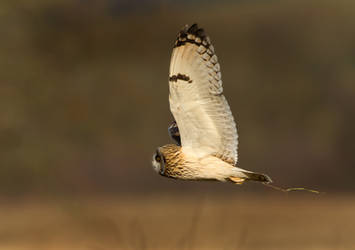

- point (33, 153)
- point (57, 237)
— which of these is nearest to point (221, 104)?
point (57, 237)

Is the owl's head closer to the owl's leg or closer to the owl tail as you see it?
the owl tail

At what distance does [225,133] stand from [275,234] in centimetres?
985

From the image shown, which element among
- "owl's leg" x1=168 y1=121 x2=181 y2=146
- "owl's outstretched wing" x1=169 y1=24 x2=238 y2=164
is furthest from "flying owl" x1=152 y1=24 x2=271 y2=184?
"owl's leg" x1=168 y1=121 x2=181 y2=146

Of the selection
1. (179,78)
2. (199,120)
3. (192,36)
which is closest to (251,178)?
(199,120)

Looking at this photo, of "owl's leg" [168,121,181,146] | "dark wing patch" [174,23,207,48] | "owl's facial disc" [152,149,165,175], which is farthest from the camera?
"owl's leg" [168,121,181,146]

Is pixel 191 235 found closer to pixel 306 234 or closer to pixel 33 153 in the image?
pixel 306 234

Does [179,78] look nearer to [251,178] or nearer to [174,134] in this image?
[251,178]

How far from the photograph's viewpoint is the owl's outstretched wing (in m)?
3.79

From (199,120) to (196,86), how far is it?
0.56ft

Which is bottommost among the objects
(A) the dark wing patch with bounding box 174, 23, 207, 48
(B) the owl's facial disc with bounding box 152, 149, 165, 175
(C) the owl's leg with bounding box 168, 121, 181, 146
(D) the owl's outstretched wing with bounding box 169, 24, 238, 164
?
(B) the owl's facial disc with bounding box 152, 149, 165, 175

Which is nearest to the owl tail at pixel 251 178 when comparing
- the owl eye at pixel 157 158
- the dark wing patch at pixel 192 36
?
the owl eye at pixel 157 158

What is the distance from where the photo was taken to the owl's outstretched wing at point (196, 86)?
379 centimetres

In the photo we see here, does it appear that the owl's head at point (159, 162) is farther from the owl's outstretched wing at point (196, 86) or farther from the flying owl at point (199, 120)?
the owl's outstretched wing at point (196, 86)

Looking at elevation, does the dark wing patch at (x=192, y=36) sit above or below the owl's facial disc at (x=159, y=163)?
above
